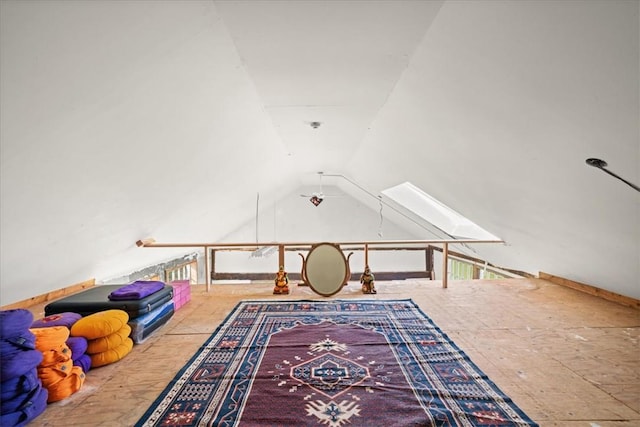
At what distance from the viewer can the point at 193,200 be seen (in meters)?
4.07

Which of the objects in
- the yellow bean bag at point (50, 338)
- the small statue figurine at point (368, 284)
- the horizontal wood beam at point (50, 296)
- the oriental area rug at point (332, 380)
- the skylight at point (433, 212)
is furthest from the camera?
the skylight at point (433, 212)

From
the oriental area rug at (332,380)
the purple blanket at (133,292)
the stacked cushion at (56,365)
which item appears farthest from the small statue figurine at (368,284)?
the stacked cushion at (56,365)

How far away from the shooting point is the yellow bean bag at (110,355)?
83.4 inches

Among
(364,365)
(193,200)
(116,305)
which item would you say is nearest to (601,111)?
(364,365)

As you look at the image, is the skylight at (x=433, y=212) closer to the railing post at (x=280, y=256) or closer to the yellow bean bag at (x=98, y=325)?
the railing post at (x=280, y=256)

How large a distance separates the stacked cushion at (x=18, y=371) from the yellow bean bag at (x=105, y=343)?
0.50 m

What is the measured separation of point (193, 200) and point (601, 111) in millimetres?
3959

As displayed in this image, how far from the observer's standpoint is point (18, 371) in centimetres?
148

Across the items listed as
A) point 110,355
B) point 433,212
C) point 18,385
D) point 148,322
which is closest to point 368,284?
point 148,322

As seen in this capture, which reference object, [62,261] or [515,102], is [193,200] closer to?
[62,261]

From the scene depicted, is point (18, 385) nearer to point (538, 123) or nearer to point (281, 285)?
point (281, 285)

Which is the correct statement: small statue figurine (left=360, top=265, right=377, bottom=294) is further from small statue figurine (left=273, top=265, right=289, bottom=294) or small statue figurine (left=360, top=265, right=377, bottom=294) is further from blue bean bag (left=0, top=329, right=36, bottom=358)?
blue bean bag (left=0, top=329, right=36, bottom=358)

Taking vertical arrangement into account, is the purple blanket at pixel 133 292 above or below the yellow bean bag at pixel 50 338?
above

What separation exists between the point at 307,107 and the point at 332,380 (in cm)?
240
